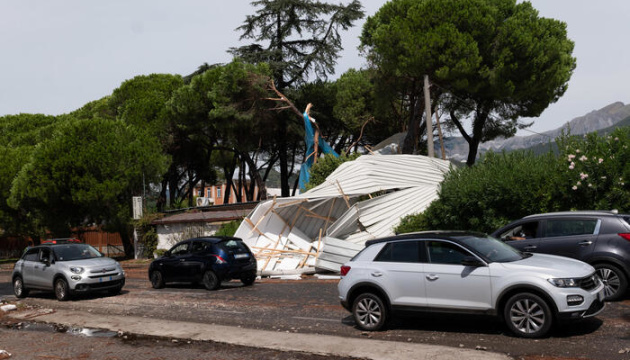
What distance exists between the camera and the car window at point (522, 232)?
11.5 meters

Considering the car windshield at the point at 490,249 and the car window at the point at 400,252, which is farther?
the car window at the point at 400,252

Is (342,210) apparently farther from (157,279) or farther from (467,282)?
(467,282)

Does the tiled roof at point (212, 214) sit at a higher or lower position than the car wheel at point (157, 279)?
higher

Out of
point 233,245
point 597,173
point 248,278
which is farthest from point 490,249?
point 248,278

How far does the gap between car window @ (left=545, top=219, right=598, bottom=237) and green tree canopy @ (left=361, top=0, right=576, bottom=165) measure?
17334 mm

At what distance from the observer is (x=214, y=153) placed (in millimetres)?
55438

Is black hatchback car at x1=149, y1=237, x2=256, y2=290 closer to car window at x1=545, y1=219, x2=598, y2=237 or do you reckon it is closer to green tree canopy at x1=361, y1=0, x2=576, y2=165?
car window at x1=545, y1=219, x2=598, y2=237

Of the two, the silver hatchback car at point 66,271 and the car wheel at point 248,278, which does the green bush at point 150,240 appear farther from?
the car wheel at point 248,278

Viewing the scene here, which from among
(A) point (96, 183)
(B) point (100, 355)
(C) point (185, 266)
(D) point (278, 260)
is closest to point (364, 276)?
(B) point (100, 355)

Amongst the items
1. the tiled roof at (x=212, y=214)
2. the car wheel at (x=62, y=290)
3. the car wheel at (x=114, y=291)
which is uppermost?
the tiled roof at (x=212, y=214)

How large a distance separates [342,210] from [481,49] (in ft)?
39.3

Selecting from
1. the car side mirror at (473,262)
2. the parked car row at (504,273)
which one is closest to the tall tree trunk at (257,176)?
the parked car row at (504,273)

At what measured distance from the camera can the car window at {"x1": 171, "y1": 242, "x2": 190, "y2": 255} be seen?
1812cm

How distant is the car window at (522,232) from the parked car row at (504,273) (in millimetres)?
22
